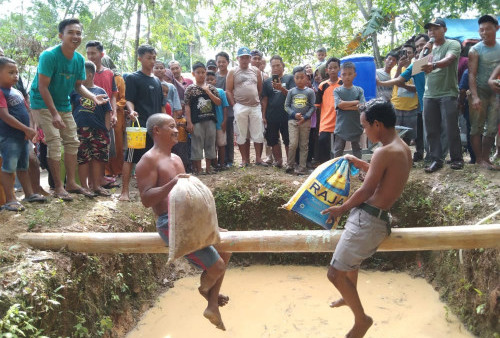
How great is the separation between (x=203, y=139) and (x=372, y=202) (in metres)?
4.27

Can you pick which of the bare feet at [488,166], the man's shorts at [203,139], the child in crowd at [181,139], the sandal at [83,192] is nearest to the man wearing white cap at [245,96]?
the man's shorts at [203,139]

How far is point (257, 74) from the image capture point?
287 inches

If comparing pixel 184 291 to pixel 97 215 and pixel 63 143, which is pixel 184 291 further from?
pixel 63 143

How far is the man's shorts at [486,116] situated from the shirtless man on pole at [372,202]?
332 cm

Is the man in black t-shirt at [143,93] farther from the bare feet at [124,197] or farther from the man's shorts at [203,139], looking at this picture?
the man's shorts at [203,139]

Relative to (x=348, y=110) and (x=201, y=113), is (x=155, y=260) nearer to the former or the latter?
(x=201, y=113)

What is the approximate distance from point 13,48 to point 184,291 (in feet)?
38.0

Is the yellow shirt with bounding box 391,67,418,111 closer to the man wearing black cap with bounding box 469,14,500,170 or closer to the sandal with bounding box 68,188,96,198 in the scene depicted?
the man wearing black cap with bounding box 469,14,500,170

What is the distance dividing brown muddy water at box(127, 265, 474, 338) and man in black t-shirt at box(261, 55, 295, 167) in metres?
2.44

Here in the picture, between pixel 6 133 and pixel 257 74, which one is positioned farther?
pixel 257 74

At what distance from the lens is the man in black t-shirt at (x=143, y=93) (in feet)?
18.4

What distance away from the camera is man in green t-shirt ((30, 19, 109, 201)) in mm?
4797

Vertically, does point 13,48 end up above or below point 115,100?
above

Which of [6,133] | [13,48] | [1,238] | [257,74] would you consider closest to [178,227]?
[1,238]
